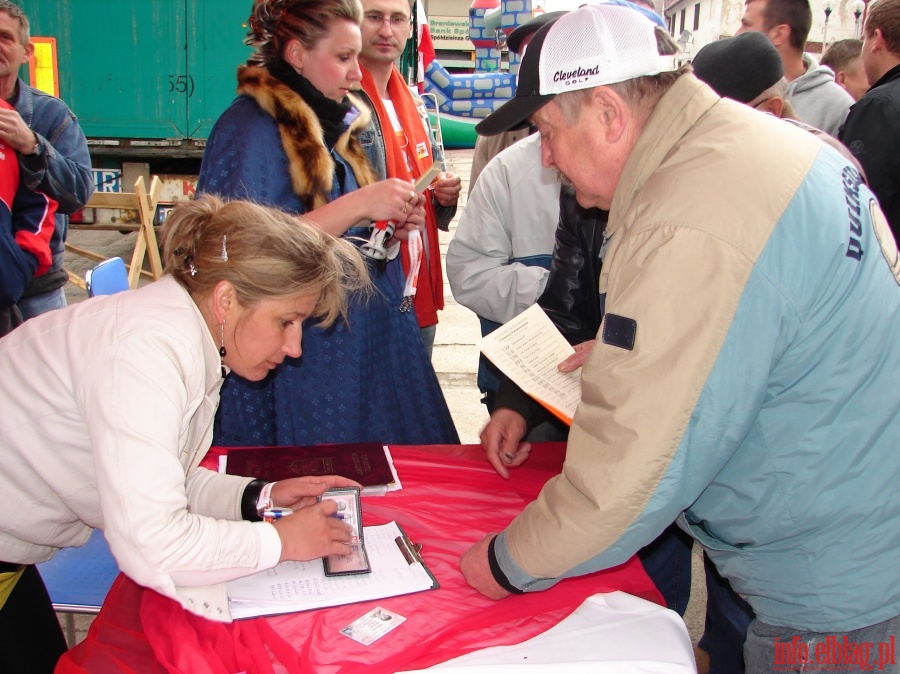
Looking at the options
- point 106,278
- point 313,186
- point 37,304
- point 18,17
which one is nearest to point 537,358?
point 313,186

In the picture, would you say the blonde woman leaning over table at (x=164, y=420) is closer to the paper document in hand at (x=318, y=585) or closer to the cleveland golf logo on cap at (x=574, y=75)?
the paper document in hand at (x=318, y=585)

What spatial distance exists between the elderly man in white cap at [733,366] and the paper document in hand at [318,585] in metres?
0.21

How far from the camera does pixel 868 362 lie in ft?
3.50

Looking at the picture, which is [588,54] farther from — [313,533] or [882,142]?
[882,142]

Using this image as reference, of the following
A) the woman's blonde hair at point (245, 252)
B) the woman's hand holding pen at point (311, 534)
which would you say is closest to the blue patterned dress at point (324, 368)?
the woman's blonde hair at point (245, 252)

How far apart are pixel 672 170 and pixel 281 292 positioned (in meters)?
0.70

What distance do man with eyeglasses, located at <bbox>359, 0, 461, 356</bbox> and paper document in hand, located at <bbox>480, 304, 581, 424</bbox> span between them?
2.54 feet

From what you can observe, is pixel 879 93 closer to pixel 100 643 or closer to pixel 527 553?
pixel 527 553

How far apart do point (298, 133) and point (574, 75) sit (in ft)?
3.83

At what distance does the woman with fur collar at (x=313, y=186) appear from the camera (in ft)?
7.06

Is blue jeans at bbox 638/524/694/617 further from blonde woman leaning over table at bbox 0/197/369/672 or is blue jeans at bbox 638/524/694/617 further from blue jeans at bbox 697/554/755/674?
blonde woman leaning over table at bbox 0/197/369/672

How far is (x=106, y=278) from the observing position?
242 cm

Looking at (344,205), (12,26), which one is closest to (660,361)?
(344,205)

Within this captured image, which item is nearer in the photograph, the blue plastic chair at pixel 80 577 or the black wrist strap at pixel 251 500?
the black wrist strap at pixel 251 500
